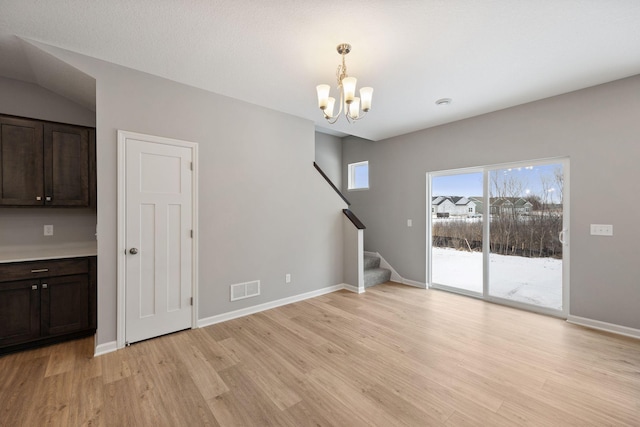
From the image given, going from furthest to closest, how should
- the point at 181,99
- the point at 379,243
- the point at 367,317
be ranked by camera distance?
the point at 379,243
the point at 367,317
the point at 181,99

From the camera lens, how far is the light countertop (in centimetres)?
253

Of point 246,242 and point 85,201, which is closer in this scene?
point 85,201

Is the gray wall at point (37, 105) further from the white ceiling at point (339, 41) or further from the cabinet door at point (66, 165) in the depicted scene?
the cabinet door at point (66, 165)

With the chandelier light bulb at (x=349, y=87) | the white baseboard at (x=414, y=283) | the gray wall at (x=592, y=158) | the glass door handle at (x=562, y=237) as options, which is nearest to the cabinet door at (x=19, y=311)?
the chandelier light bulb at (x=349, y=87)

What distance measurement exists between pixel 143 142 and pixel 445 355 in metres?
3.81

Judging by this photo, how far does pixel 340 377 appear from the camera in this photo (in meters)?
2.16

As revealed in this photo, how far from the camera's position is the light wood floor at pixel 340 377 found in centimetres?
176

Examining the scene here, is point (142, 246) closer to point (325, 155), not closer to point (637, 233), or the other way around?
point (325, 155)

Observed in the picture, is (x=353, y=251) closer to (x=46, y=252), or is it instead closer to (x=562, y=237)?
(x=562, y=237)

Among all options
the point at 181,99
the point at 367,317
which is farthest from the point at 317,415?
the point at 181,99

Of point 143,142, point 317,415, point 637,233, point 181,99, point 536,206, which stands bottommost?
point 317,415

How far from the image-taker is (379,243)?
5418 millimetres

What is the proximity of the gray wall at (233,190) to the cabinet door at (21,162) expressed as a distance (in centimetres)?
93

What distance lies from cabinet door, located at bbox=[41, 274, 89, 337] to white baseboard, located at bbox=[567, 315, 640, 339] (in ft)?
19.0
